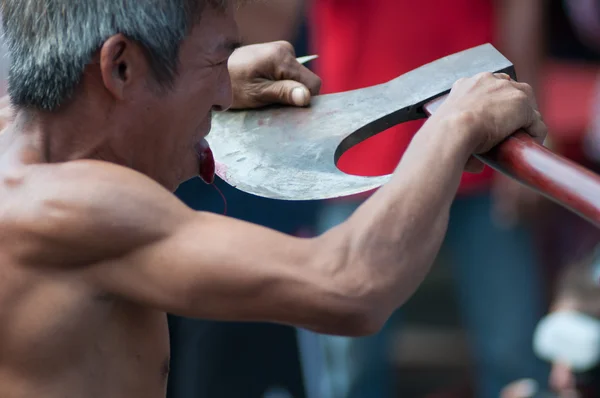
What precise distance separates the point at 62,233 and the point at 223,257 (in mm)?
252

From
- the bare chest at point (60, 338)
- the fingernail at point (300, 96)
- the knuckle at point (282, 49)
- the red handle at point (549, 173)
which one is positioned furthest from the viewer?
the knuckle at point (282, 49)

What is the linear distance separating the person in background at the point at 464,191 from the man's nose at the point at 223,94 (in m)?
1.59

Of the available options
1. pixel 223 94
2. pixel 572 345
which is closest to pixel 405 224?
pixel 223 94

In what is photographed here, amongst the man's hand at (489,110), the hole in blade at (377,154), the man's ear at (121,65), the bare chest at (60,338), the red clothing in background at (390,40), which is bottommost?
the hole in blade at (377,154)

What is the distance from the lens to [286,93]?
224 cm

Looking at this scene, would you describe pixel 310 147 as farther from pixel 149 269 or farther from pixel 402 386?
pixel 402 386

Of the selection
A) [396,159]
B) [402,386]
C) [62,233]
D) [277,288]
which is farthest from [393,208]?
[402,386]

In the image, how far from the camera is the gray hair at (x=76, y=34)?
5.85ft

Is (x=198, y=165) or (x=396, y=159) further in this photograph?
(x=396, y=159)

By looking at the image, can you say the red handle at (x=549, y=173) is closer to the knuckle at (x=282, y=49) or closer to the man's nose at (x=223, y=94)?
the man's nose at (x=223, y=94)

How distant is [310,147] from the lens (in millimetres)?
2100

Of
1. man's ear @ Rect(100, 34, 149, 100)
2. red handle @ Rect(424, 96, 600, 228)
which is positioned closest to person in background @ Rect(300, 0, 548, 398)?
red handle @ Rect(424, 96, 600, 228)

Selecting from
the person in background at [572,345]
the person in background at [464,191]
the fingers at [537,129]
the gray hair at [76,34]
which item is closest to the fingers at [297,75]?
the gray hair at [76,34]

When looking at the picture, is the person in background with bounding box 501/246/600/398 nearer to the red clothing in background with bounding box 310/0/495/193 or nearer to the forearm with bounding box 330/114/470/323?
the red clothing in background with bounding box 310/0/495/193
